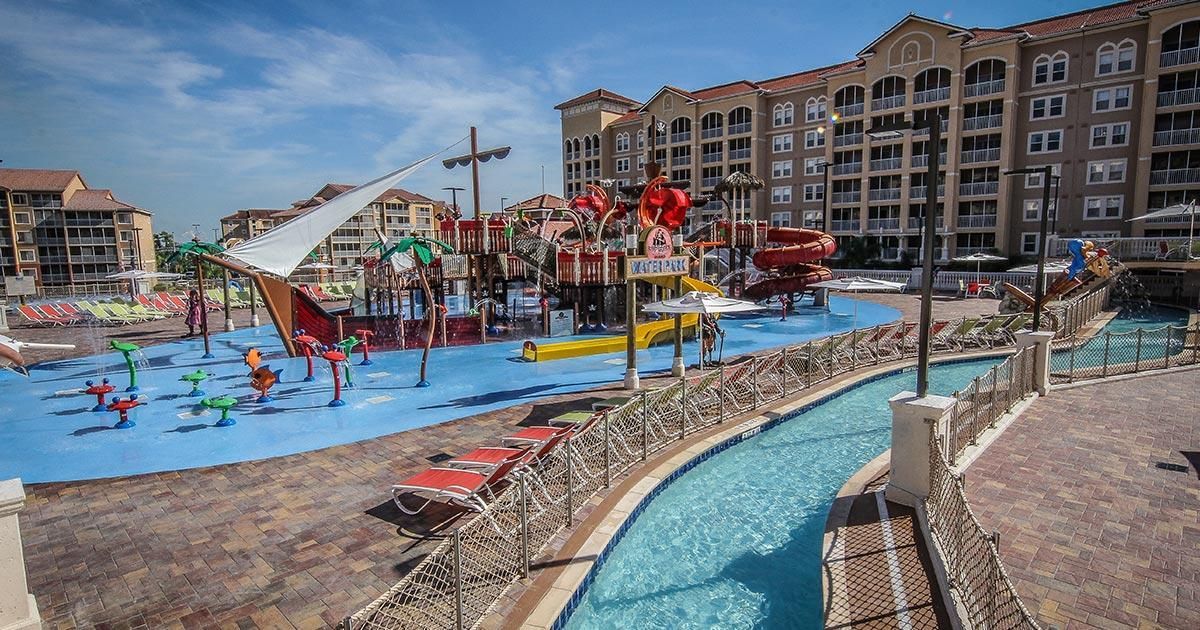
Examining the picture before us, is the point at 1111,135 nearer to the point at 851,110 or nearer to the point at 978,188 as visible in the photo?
the point at 978,188

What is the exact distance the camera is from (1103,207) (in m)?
41.1

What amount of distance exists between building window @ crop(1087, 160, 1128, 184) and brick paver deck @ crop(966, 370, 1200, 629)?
124 ft

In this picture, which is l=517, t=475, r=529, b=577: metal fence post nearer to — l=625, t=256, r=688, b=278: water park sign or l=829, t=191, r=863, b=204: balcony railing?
l=625, t=256, r=688, b=278: water park sign

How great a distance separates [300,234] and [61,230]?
258ft

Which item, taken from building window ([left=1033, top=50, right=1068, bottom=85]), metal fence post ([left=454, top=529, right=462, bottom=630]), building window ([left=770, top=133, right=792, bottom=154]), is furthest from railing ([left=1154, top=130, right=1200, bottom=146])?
metal fence post ([left=454, top=529, right=462, bottom=630])

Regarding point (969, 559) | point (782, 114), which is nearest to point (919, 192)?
point (782, 114)

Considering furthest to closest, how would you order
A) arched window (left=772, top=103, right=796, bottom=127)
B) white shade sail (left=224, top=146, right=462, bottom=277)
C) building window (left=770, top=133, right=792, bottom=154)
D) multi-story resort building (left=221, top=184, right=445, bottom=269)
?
multi-story resort building (left=221, top=184, right=445, bottom=269) → building window (left=770, top=133, right=792, bottom=154) → arched window (left=772, top=103, right=796, bottom=127) → white shade sail (left=224, top=146, right=462, bottom=277)

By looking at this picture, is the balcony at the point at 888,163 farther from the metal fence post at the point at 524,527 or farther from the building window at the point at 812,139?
the metal fence post at the point at 524,527

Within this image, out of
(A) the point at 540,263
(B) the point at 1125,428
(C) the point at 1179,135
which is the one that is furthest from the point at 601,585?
(C) the point at 1179,135

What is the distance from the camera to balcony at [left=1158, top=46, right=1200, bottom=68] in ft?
120

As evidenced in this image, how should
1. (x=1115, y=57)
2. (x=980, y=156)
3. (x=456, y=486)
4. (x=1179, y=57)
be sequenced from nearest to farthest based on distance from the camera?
(x=456, y=486) < (x=1179, y=57) < (x=1115, y=57) < (x=980, y=156)

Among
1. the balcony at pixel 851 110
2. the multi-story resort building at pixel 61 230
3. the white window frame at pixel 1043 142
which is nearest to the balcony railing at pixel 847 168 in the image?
the balcony at pixel 851 110

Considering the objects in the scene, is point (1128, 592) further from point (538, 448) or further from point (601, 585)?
point (538, 448)

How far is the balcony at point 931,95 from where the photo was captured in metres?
45.9
